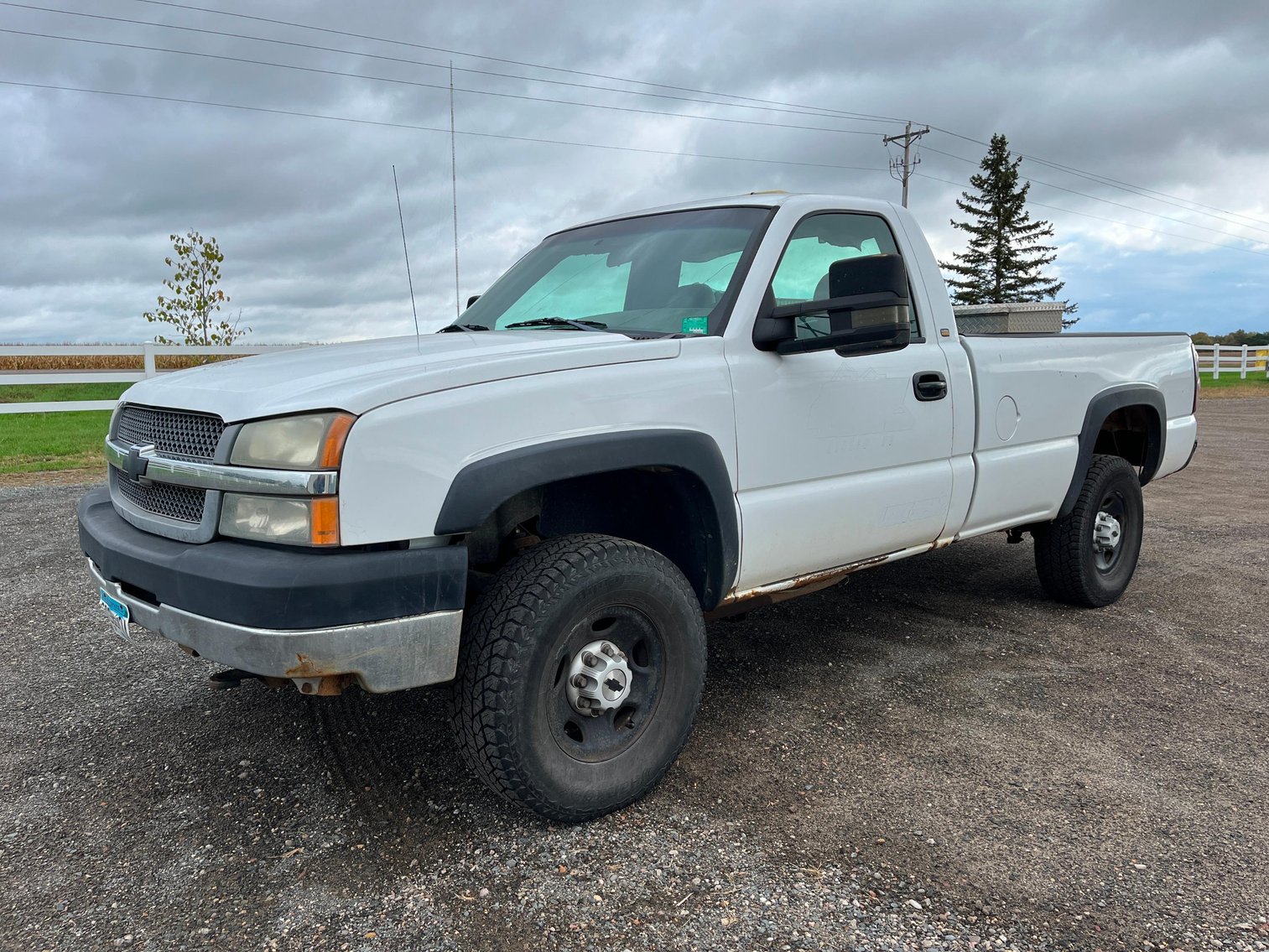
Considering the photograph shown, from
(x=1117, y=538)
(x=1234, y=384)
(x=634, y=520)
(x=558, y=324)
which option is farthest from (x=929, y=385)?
(x=1234, y=384)

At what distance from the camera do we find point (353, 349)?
10.5 ft

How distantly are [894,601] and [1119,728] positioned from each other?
179 centimetres

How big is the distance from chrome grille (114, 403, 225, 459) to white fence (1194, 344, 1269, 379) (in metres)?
34.8

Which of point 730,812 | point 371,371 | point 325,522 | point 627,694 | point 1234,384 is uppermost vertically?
point 371,371

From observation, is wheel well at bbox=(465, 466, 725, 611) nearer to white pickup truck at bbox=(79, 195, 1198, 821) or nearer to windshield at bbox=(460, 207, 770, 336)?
white pickup truck at bbox=(79, 195, 1198, 821)

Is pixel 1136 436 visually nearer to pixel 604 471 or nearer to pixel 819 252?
pixel 819 252

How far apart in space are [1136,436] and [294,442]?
15.9 feet

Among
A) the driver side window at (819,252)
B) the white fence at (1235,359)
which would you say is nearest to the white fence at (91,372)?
the driver side window at (819,252)

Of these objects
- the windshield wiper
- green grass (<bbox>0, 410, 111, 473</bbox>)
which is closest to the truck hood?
the windshield wiper

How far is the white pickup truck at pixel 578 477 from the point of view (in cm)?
241

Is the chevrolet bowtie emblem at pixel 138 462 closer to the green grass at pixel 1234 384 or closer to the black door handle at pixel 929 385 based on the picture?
the black door handle at pixel 929 385

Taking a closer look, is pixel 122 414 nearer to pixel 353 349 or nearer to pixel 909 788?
pixel 353 349

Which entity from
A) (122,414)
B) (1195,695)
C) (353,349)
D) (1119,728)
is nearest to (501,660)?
(353,349)

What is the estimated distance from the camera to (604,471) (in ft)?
9.03
